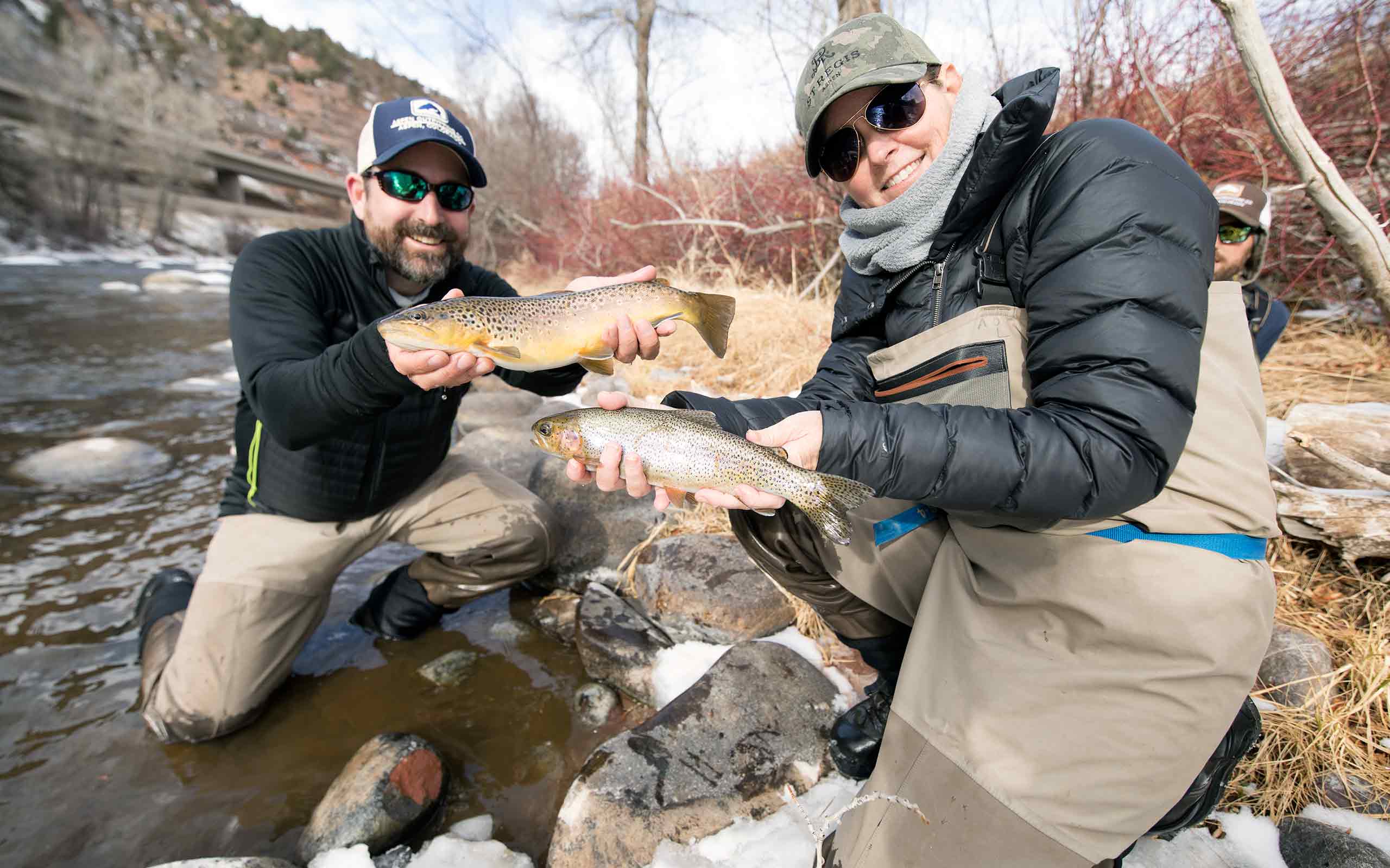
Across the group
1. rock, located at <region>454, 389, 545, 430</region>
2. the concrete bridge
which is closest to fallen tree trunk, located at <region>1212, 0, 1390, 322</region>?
rock, located at <region>454, 389, 545, 430</region>

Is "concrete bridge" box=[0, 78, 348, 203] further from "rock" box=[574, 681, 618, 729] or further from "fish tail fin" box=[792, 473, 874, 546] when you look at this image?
"fish tail fin" box=[792, 473, 874, 546]

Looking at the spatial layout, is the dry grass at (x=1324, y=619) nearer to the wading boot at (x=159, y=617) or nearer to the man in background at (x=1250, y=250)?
the man in background at (x=1250, y=250)

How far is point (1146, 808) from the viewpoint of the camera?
5.43 ft

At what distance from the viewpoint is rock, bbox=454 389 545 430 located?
6.85 metres

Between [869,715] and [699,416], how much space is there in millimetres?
1460

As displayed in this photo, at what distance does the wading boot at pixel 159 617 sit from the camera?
10.8 ft

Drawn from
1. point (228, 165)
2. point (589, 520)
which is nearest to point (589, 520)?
point (589, 520)

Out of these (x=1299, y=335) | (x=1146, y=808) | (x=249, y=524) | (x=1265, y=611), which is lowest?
(x=249, y=524)

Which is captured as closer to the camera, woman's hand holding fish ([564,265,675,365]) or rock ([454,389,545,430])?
woman's hand holding fish ([564,265,675,365])

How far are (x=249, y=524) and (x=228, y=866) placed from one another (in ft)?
5.98

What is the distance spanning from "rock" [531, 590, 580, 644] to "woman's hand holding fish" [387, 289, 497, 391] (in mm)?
1748

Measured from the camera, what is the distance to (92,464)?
18.7ft

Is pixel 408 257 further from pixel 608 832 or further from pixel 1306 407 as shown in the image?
pixel 1306 407

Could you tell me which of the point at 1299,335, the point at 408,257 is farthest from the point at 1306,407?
the point at 408,257
